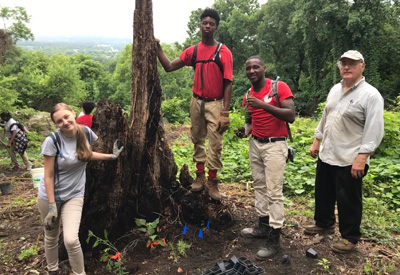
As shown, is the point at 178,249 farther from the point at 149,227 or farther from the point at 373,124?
the point at 373,124

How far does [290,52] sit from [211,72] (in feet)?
92.7

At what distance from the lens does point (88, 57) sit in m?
52.0

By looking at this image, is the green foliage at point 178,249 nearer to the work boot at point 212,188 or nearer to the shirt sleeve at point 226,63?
the work boot at point 212,188

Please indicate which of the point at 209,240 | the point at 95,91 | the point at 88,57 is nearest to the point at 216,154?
the point at 209,240

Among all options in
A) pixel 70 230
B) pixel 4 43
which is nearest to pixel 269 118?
pixel 70 230

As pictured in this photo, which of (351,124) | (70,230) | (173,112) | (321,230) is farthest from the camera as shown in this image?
(173,112)

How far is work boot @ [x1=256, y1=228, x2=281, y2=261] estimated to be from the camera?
3.39 meters

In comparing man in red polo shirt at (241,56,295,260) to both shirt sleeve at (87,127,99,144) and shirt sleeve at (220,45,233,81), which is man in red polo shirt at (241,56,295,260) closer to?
shirt sleeve at (220,45,233,81)

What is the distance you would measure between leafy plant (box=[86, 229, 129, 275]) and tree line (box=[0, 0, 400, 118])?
8.58 m

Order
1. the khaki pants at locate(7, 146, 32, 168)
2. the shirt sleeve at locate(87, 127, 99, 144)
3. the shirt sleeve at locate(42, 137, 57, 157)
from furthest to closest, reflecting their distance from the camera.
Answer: the khaki pants at locate(7, 146, 32, 168)
the shirt sleeve at locate(87, 127, 99, 144)
the shirt sleeve at locate(42, 137, 57, 157)

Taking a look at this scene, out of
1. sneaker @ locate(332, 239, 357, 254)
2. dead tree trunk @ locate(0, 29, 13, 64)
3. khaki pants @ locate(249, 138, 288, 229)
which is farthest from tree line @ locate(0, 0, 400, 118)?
sneaker @ locate(332, 239, 357, 254)

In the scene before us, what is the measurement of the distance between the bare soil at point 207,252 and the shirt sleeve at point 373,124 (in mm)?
1372

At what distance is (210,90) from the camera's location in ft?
12.2

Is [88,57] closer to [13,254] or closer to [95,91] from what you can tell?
[95,91]
